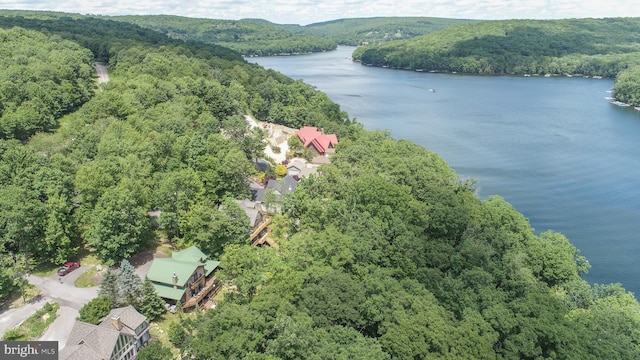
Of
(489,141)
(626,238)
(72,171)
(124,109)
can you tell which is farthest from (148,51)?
(626,238)

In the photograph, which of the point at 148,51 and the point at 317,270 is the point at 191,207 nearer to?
the point at 317,270

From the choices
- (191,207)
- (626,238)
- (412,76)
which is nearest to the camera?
(191,207)

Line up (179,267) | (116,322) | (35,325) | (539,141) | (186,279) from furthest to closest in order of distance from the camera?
(539,141) < (179,267) < (186,279) < (35,325) < (116,322)

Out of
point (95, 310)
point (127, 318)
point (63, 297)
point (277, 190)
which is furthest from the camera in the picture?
point (277, 190)

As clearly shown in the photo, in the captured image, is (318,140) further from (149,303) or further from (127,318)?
(127,318)

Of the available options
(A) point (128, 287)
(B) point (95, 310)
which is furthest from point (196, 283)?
(B) point (95, 310)
